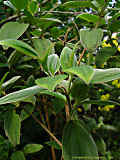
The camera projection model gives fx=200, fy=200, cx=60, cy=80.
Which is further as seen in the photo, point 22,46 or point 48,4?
point 48,4

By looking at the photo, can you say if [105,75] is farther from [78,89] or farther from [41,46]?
[41,46]

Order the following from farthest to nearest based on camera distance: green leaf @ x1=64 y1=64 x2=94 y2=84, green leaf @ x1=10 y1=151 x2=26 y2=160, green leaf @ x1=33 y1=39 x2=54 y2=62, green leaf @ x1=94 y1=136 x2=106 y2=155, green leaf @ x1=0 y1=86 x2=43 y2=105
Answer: green leaf @ x1=94 y1=136 x2=106 y2=155, green leaf @ x1=10 y1=151 x2=26 y2=160, green leaf @ x1=33 y1=39 x2=54 y2=62, green leaf @ x1=0 y1=86 x2=43 y2=105, green leaf @ x1=64 y1=64 x2=94 y2=84

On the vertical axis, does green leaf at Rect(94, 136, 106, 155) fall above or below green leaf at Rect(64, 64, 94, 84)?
below

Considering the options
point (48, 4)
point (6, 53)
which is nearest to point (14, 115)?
point (6, 53)

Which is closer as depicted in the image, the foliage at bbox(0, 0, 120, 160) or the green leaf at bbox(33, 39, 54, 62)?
the foliage at bbox(0, 0, 120, 160)

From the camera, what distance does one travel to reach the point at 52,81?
1.02ft

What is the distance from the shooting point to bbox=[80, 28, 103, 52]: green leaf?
0.40 m

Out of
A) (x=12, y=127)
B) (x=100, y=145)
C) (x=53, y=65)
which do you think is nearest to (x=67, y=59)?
(x=53, y=65)

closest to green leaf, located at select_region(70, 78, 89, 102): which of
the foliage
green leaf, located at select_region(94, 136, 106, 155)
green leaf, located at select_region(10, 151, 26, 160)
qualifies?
the foliage

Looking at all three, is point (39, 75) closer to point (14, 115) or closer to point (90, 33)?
point (14, 115)

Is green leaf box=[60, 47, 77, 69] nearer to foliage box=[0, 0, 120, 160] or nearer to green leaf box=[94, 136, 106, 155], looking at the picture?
foliage box=[0, 0, 120, 160]

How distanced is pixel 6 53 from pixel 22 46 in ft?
1.39

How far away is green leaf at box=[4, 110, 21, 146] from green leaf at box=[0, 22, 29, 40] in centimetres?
22

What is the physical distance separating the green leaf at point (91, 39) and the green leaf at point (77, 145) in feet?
0.56
